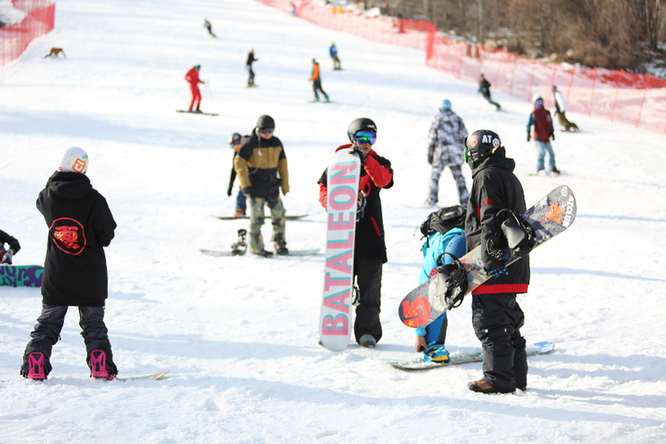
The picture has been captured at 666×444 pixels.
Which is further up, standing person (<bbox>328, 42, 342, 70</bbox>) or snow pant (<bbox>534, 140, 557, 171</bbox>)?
standing person (<bbox>328, 42, 342, 70</bbox>)

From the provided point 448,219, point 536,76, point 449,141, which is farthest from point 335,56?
point 448,219

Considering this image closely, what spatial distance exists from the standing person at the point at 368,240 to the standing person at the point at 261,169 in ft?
9.79

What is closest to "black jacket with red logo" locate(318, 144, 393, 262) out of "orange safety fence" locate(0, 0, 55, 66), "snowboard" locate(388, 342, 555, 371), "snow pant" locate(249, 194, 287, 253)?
"snowboard" locate(388, 342, 555, 371)

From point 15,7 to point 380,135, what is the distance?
88.6 ft

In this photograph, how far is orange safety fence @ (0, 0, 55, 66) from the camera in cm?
2619

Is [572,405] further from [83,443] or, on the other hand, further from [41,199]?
[41,199]

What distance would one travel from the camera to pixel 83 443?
10.6 ft

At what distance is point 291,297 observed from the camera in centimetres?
693

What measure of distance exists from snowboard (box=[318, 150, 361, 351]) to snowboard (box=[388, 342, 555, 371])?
0.57m

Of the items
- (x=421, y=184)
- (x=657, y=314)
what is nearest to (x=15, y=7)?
(x=421, y=184)

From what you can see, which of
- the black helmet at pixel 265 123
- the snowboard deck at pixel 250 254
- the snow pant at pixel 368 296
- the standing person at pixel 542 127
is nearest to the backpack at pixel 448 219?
the snow pant at pixel 368 296

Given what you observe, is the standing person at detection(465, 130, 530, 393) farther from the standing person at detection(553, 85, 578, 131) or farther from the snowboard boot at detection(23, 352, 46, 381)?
the standing person at detection(553, 85, 578, 131)

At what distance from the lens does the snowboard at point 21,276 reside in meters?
6.89

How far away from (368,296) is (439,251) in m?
0.93
